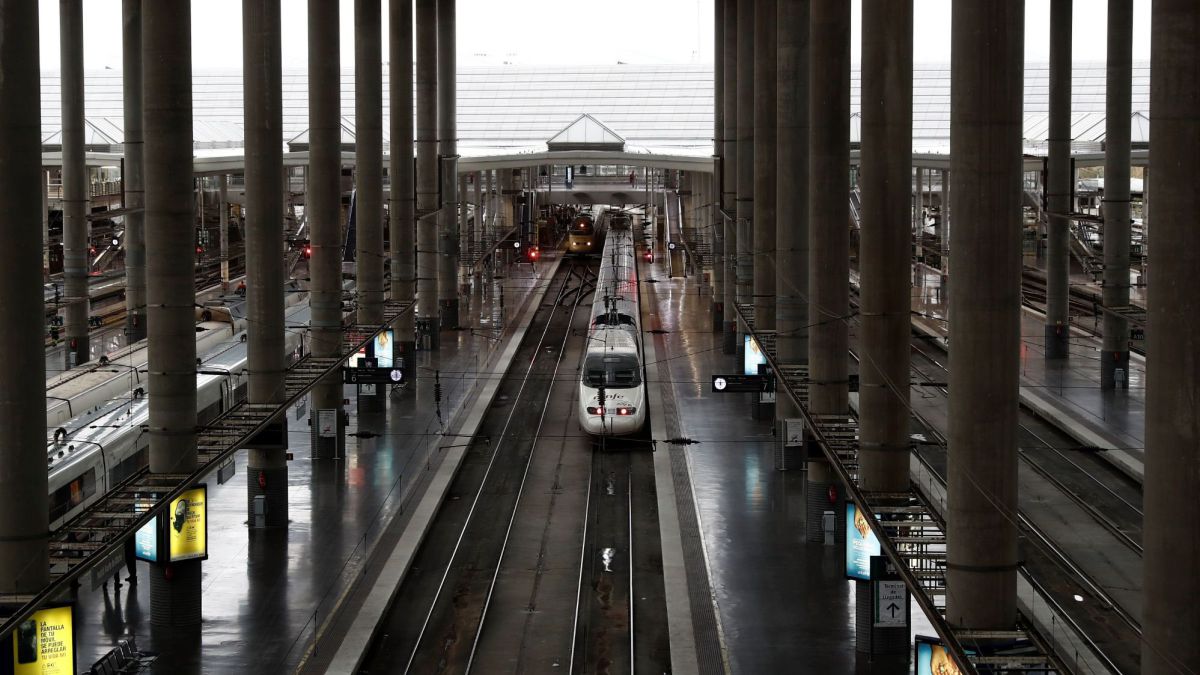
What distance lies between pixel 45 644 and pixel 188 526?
21.5 ft

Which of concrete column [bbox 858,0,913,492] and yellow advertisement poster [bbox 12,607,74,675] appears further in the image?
concrete column [bbox 858,0,913,492]

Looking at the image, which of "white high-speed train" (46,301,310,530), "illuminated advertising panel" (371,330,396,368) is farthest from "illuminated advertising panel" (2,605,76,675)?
"illuminated advertising panel" (371,330,396,368)

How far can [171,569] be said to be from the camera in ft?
86.3

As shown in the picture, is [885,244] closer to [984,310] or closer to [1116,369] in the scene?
[984,310]

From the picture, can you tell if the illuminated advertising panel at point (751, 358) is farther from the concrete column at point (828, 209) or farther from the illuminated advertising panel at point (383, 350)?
the concrete column at point (828, 209)

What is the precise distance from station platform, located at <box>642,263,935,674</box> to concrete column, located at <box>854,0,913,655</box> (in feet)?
8.37

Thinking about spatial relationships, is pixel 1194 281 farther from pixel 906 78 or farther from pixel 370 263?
pixel 370 263

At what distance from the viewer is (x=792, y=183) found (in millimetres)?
38281

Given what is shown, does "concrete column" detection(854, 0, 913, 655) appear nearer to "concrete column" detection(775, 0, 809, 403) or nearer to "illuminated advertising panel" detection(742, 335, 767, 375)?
"concrete column" detection(775, 0, 809, 403)

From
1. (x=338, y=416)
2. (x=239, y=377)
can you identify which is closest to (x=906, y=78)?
(x=338, y=416)

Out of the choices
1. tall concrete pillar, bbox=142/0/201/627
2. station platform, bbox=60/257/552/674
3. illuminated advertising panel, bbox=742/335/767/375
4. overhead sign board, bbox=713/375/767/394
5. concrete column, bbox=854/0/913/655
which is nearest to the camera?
station platform, bbox=60/257/552/674

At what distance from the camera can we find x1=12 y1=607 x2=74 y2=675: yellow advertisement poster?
66.0 feet

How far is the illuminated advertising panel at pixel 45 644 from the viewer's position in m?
20.1

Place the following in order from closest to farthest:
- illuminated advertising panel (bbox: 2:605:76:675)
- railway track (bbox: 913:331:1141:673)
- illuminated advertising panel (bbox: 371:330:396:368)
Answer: illuminated advertising panel (bbox: 2:605:76:675), railway track (bbox: 913:331:1141:673), illuminated advertising panel (bbox: 371:330:396:368)
